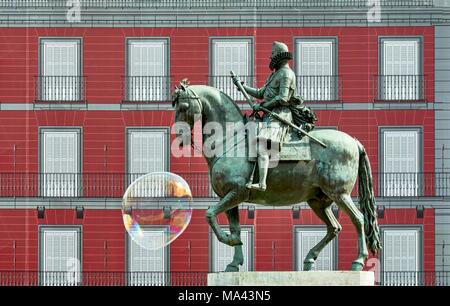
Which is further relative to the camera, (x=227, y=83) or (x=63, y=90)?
(x=227, y=83)

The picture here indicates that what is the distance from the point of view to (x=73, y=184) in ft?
194

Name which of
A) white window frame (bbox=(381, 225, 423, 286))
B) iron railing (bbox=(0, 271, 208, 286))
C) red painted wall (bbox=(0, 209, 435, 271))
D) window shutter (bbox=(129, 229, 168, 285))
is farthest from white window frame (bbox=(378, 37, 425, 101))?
window shutter (bbox=(129, 229, 168, 285))

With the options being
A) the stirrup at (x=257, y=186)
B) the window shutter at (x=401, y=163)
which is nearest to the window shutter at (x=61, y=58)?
the window shutter at (x=401, y=163)

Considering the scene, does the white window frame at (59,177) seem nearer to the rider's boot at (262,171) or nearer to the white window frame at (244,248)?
the white window frame at (244,248)

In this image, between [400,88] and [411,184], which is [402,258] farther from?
[400,88]

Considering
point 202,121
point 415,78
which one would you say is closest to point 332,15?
point 415,78

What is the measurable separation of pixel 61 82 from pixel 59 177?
3004 mm

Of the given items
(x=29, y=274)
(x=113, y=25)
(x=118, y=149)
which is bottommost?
(x=29, y=274)

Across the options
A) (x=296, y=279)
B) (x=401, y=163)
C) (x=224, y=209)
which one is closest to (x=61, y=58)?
(x=401, y=163)

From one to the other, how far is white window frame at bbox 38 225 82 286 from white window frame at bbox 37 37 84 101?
4114 millimetres

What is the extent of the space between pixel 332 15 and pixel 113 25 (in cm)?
695

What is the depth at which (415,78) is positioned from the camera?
194ft

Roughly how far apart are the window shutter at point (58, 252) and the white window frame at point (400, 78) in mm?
10799
